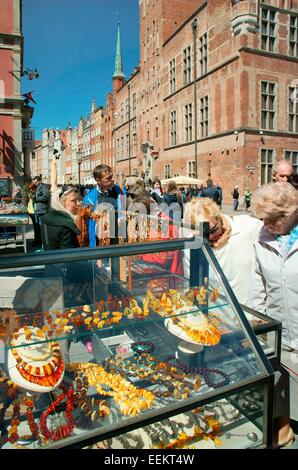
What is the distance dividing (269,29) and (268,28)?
0.25 meters

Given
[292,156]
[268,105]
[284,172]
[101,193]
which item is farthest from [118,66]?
[284,172]

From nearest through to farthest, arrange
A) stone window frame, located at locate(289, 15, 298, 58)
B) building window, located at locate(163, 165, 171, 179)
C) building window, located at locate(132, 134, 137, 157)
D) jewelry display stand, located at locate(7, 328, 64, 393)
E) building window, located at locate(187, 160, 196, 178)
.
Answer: jewelry display stand, located at locate(7, 328, 64, 393)
stone window frame, located at locate(289, 15, 298, 58)
building window, located at locate(187, 160, 196, 178)
building window, located at locate(163, 165, 171, 179)
building window, located at locate(132, 134, 137, 157)

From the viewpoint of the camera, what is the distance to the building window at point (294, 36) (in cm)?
2091

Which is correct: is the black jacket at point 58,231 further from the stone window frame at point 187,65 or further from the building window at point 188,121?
the stone window frame at point 187,65

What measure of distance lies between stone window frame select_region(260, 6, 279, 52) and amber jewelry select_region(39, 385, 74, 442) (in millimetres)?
22786

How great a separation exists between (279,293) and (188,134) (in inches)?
1039

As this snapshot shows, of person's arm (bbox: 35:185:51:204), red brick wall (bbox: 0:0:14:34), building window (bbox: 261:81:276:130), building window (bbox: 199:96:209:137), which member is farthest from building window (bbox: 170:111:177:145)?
person's arm (bbox: 35:185:51:204)

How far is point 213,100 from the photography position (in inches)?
895

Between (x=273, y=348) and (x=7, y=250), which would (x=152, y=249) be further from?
(x=7, y=250)

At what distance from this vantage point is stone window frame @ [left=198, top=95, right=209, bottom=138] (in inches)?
942

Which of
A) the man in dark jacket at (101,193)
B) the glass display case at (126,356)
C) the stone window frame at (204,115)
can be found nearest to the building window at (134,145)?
the stone window frame at (204,115)

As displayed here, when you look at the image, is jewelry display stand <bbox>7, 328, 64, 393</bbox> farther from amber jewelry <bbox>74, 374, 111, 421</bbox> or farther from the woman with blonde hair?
the woman with blonde hair

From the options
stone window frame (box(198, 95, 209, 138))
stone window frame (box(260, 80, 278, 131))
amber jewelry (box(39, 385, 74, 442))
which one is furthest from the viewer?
stone window frame (box(198, 95, 209, 138))
